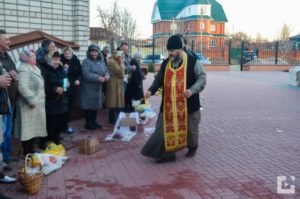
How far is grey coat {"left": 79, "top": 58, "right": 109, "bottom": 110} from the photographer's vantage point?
7628mm

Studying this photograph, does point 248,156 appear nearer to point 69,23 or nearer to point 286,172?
point 286,172

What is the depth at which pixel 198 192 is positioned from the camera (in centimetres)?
459

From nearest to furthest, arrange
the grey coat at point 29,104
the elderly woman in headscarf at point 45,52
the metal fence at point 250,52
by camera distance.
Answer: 1. the grey coat at point 29,104
2. the elderly woman in headscarf at point 45,52
3. the metal fence at point 250,52

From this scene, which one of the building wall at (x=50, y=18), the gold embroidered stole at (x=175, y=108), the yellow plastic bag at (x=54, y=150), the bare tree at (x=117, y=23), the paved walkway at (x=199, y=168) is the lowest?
the paved walkway at (x=199, y=168)

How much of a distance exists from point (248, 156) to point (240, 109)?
5.05m

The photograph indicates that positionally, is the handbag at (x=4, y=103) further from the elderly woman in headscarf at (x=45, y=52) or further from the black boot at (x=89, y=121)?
the black boot at (x=89, y=121)

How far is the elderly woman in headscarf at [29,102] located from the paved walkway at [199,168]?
0.74 m

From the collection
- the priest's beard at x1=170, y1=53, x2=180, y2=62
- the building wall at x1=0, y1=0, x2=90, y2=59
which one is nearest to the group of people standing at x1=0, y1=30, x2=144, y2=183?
the building wall at x1=0, y1=0, x2=90, y2=59

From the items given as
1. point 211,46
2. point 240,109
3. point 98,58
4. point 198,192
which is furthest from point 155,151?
point 211,46

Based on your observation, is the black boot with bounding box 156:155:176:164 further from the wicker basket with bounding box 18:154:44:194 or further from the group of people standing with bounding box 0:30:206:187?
the wicker basket with bounding box 18:154:44:194

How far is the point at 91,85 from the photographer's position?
7.81m

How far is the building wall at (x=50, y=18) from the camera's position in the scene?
8609 millimetres

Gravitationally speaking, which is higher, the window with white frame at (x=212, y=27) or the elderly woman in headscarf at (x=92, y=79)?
the window with white frame at (x=212, y=27)

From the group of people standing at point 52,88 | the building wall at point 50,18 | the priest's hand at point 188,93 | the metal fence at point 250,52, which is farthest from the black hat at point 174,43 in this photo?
the metal fence at point 250,52
